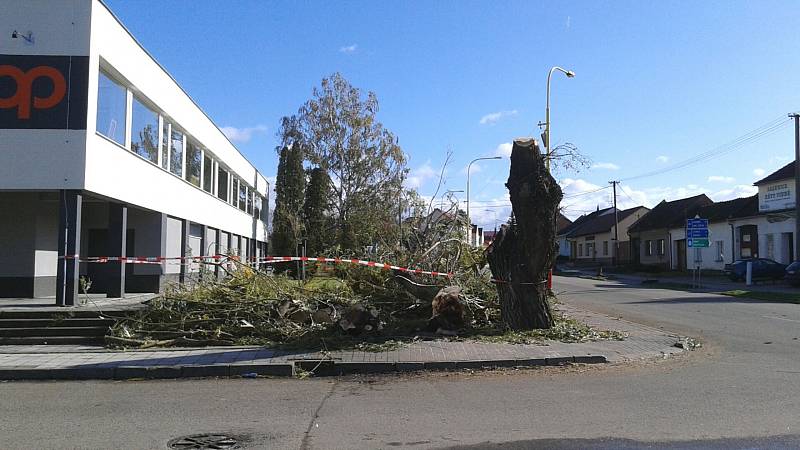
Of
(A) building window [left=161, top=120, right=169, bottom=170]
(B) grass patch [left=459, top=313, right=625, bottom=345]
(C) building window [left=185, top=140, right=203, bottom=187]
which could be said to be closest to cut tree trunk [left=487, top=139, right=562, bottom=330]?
(B) grass patch [left=459, top=313, right=625, bottom=345]

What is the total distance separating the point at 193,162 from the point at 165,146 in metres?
3.76

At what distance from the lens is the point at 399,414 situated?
693cm

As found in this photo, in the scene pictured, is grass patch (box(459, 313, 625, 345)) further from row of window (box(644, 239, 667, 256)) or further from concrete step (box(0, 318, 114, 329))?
row of window (box(644, 239, 667, 256))

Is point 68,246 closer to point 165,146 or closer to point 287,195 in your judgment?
point 165,146

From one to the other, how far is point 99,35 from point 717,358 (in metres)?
15.2

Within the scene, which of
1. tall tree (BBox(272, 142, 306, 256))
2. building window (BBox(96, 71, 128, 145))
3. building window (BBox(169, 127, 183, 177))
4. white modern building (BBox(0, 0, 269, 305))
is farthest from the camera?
tall tree (BBox(272, 142, 306, 256))

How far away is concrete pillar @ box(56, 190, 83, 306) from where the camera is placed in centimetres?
1433

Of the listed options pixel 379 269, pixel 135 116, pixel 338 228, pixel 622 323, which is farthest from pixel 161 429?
pixel 338 228

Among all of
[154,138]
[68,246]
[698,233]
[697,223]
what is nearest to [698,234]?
[698,233]

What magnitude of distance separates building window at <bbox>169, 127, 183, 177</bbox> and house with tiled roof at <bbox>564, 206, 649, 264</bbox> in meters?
49.0

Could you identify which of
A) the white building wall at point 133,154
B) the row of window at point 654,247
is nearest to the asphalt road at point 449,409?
the white building wall at point 133,154

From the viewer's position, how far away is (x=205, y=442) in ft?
19.1

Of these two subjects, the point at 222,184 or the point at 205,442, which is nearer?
the point at 205,442

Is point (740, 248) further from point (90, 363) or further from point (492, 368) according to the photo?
point (90, 363)
